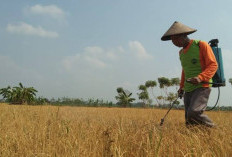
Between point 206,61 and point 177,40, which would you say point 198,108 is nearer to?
point 206,61

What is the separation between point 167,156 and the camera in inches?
86.5

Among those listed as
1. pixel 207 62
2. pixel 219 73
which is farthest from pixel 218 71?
pixel 207 62

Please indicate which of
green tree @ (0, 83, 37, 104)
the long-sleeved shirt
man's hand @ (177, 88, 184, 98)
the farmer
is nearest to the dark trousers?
the farmer

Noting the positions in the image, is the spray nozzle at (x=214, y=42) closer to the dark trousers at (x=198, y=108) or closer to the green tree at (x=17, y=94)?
the dark trousers at (x=198, y=108)

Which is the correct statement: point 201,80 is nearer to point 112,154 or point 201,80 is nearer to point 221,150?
point 221,150

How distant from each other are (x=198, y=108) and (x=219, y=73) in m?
0.61

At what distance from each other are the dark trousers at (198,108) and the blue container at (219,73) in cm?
17

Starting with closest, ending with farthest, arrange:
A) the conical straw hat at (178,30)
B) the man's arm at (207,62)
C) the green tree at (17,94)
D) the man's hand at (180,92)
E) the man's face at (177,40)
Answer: the man's arm at (207,62) < the conical straw hat at (178,30) < the man's face at (177,40) < the man's hand at (180,92) < the green tree at (17,94)

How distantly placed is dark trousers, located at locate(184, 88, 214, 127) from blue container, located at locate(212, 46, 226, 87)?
169 mm

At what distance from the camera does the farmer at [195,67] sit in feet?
12.0

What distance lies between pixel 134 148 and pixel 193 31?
6.76ft

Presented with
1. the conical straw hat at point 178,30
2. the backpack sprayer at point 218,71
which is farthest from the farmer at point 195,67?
the backpack sprayer at point 218,71

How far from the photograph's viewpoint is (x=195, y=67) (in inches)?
154

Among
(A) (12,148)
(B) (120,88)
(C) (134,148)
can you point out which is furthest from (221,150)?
(B) (120,88)
